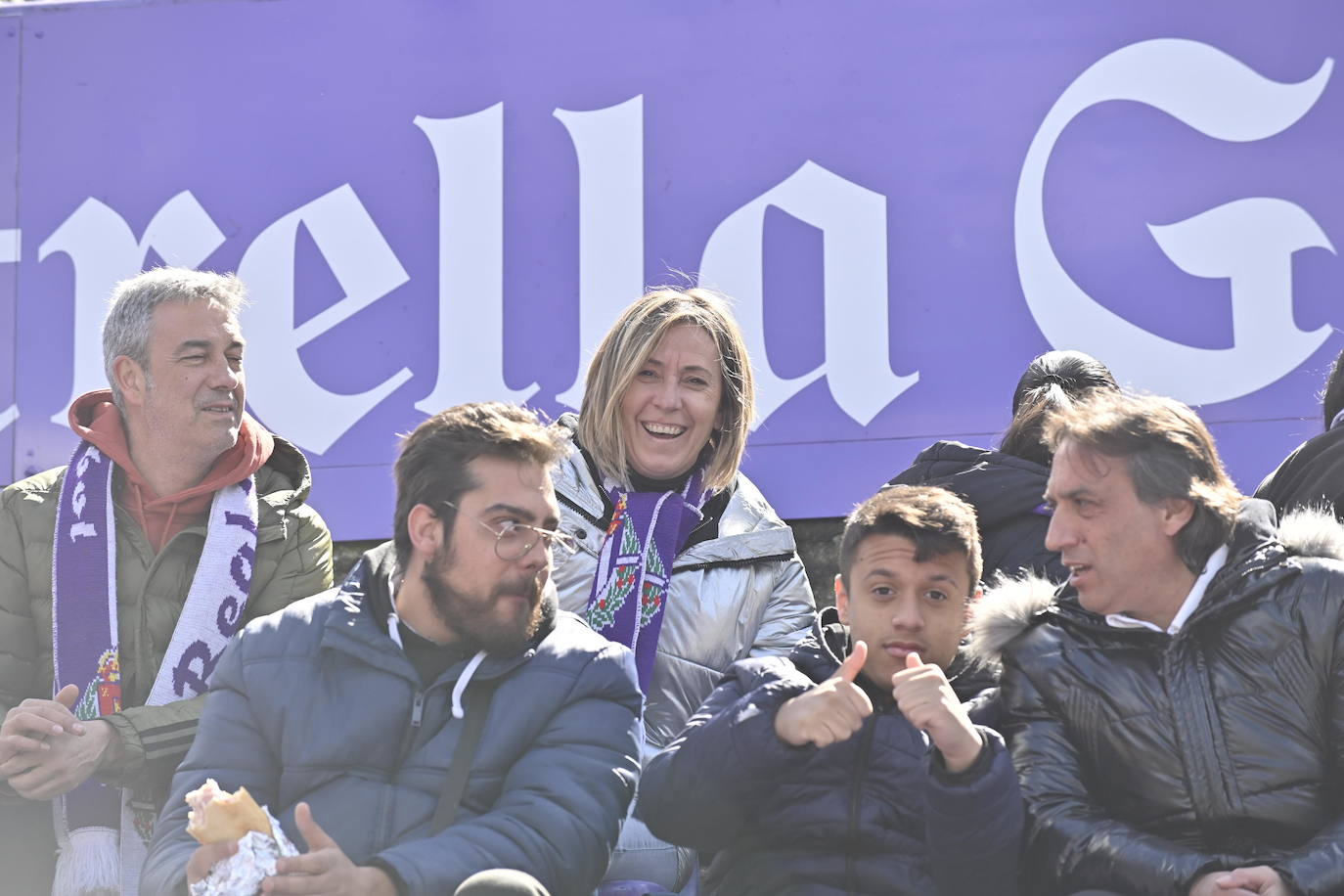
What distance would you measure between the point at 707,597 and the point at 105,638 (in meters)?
1.26

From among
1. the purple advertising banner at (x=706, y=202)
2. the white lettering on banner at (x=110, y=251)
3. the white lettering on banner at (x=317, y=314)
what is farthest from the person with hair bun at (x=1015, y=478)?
the white lettering on banner at (x=110, y=251)

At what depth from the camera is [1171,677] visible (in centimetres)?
268

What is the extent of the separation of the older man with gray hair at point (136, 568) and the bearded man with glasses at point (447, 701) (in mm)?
636

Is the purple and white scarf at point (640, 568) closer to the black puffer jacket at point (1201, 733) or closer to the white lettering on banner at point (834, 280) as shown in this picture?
the black puffer jacket at point (1201, 733)

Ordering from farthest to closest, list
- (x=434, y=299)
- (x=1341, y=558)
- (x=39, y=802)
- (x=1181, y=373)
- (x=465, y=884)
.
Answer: (x=434, y=299) < (x=1181, y=373) < (x=39, y=802) < (x=1341, y=558) < (x=465, y=884)

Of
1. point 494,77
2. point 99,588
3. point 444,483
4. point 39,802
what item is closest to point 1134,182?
point 494,77

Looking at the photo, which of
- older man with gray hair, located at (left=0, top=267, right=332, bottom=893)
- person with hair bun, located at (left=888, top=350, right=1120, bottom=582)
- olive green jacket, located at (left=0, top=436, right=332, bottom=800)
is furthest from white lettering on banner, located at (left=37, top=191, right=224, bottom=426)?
person with hair bun, located at (left=888, top=350, right=1120, bottom=582)

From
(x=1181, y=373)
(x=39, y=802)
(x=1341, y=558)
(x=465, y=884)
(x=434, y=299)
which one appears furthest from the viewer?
(x=434, y=299)

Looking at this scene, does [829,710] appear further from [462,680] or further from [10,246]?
[10,246]

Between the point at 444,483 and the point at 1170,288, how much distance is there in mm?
2439

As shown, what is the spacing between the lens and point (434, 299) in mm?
4875

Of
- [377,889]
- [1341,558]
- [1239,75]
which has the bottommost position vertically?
[377,889]

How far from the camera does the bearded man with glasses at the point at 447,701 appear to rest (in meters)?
2.64

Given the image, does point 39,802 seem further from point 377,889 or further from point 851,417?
point 851,417
